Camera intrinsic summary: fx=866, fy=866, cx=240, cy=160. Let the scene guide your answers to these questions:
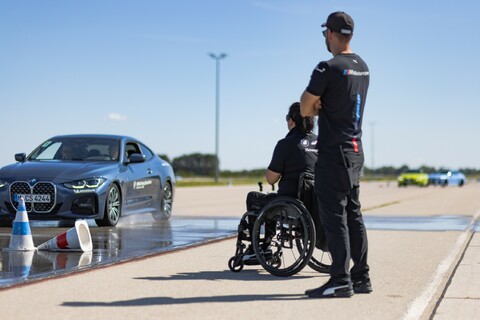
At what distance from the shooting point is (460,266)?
29.6 feet

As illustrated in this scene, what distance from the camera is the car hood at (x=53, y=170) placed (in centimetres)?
1312

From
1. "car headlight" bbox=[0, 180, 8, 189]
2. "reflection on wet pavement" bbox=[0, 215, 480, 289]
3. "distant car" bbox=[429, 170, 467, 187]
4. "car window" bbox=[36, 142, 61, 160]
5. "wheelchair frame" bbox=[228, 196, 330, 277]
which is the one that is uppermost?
"car window" bbox=[36, 142, 61, 160]

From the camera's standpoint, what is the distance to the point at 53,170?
43.6 ft

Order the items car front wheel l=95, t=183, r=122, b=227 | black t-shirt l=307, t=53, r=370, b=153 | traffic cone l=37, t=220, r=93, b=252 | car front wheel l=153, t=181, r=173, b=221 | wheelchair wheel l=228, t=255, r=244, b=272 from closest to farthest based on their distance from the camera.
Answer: black t-shirt l=307, t=53, r=370, b=153, wheelchair wheel l=228, t=255, r=244, b=272, traffic cone l=37, t=220, r=93, b=252, car front wheel l=95, t=183, r=122, b=227, car front wheel l=153, t=181, r=173, b=221

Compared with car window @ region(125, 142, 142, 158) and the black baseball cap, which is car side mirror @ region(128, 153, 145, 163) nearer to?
car window @ region(125, 142, 142, 158)

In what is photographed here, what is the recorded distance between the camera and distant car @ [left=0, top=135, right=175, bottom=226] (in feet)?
42.7

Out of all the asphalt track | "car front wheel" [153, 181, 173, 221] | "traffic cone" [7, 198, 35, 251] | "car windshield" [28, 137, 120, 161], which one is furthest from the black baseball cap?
"car front wheel" [153, 181, 173, 221]

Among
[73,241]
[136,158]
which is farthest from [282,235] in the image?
[136,158]

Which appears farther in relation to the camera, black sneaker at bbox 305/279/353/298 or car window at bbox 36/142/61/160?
car window at bbox 36/142/61/160

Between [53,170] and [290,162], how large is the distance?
5.99m

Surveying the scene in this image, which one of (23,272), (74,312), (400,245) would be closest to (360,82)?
(74,312)

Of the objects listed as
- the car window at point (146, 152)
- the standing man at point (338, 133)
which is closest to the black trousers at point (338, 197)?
the standing man at point (338, 133)

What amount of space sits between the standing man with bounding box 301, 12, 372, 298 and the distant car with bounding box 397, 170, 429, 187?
177ft

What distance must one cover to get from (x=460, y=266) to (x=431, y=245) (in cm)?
249
